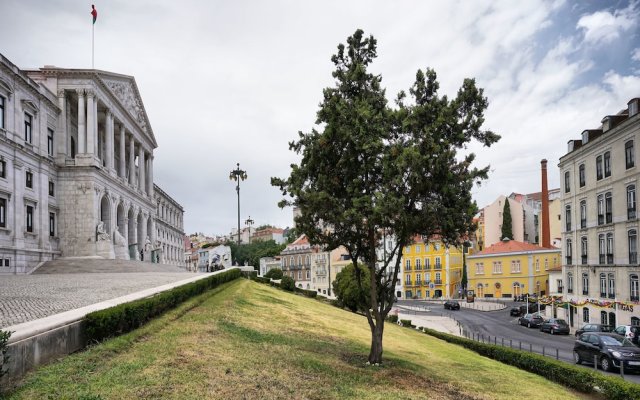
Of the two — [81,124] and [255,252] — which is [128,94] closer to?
[81,124]

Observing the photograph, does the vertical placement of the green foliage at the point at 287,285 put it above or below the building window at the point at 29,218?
below

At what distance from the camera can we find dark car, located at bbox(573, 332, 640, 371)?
20578 millimetres

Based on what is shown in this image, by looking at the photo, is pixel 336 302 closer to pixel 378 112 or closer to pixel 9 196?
pixel 9 196

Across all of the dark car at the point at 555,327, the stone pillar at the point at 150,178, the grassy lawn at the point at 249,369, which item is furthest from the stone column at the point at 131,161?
the dark car at the point at 555,327

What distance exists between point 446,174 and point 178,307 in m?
10.1

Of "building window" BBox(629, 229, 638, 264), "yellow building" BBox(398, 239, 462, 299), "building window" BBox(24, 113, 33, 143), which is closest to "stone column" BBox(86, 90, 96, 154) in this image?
"building window" BBox(24, 113, 33, 143)

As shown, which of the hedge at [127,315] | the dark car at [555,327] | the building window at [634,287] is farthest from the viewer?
the dark car at [555,327]

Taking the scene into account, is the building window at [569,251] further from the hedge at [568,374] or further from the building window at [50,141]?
the building window at [50,141]

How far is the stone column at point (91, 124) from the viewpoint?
45.0 metres

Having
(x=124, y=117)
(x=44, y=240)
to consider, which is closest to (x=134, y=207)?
(x=124, y=117)

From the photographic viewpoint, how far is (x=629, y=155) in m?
35.7

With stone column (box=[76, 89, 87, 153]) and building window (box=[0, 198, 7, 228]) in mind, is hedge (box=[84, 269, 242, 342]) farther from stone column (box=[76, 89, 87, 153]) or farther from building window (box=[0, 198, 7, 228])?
stone column (box=[76, 89, 87, 153])

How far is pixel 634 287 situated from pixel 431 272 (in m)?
49.3

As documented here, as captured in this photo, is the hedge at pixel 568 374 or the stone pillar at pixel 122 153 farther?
the stone pillar at pixel 122 153
